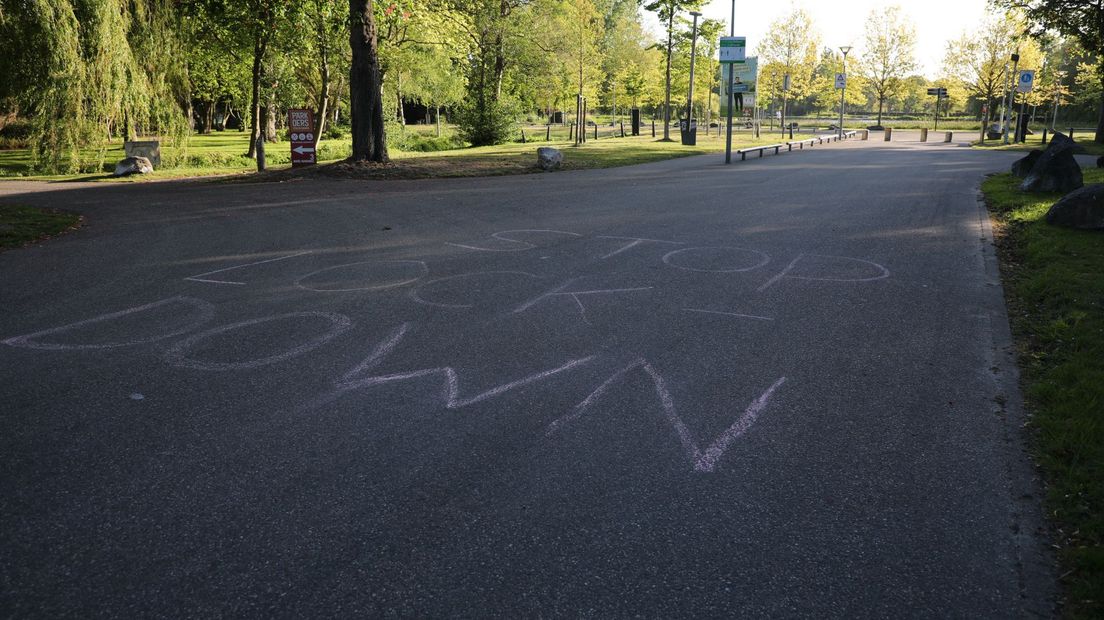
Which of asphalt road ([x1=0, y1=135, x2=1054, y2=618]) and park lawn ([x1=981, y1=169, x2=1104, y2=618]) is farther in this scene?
park lawn ([x1=981, y1=169, x2=1104, y2=618])

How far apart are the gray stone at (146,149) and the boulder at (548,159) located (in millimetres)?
11882

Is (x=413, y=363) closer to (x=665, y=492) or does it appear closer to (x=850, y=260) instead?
(x=665, y=492)

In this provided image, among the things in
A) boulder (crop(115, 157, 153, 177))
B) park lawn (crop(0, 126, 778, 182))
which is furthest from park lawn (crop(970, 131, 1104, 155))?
boulder (crop(115, 157, 153, 177))

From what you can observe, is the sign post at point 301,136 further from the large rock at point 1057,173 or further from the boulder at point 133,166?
the large rock at point 1057,173

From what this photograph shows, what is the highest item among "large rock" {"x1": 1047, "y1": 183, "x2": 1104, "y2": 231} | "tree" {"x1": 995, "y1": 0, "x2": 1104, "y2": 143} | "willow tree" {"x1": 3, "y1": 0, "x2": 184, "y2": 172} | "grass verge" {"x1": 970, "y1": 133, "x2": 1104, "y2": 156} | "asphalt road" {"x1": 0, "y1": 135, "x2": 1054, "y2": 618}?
"tree" {"x1": 995, "y1": 0, "x2": 1104, "y2": 143}

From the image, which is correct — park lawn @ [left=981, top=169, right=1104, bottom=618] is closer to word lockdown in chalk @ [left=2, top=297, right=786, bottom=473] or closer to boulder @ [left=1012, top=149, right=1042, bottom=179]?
word lockdown in chalk @ [left=2, top=297, right=786, bottom=473]

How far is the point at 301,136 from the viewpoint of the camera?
70.9 ft

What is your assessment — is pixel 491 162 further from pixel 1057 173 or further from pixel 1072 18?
pixel 1072 18

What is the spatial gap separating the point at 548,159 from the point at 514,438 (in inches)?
751

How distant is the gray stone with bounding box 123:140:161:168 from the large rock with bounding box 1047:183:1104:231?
75.9ft

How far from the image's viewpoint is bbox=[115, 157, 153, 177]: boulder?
21875mm

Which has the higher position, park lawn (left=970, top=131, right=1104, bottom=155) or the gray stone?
park lawn (left=970, top=131, right=1104, bottom=155)

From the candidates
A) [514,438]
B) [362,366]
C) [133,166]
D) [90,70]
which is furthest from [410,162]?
[514,438]

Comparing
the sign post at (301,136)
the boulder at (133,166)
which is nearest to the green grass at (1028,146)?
the sign post at (301,136)
